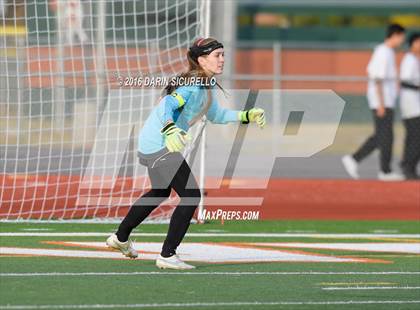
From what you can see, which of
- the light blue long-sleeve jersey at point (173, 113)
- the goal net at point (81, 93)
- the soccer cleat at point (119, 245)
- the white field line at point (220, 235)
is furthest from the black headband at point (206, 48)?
the goal net at point (81, 93)

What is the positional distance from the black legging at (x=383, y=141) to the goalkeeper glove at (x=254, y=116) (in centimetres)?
851

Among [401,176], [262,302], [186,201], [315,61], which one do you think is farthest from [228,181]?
[315,61]

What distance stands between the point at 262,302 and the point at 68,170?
7.06 metres

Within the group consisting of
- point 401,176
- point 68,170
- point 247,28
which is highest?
point 68,170

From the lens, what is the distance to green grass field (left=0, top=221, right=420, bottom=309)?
28.4 ft

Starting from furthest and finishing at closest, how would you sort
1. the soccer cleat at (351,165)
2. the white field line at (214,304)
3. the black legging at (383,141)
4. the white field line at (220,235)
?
the soccer cleat at (351,165) → the black legging at (383,141) → the white field line at (220,235) → the white field line at (214,304)

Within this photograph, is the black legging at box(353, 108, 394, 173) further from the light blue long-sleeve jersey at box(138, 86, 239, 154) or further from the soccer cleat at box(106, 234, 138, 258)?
the soccer cleat at box(106, 234, 138, 258)

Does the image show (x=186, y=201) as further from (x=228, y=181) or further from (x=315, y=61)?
(x=315, y=61)

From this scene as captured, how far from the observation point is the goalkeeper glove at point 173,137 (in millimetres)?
9891

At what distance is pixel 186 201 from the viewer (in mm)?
10227

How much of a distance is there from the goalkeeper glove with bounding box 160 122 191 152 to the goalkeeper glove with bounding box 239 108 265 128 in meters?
0.68

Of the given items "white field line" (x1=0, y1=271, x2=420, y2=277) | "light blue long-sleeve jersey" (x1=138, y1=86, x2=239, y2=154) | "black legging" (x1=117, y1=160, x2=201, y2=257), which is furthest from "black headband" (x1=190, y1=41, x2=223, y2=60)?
"white field line" (x1=0, y1=271, x2=420, y2=277)

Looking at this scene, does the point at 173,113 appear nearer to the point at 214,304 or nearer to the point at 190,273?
the point at 190,273

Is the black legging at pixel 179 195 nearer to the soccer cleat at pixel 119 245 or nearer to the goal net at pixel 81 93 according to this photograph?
the soccer cleat at pixel 119 245
